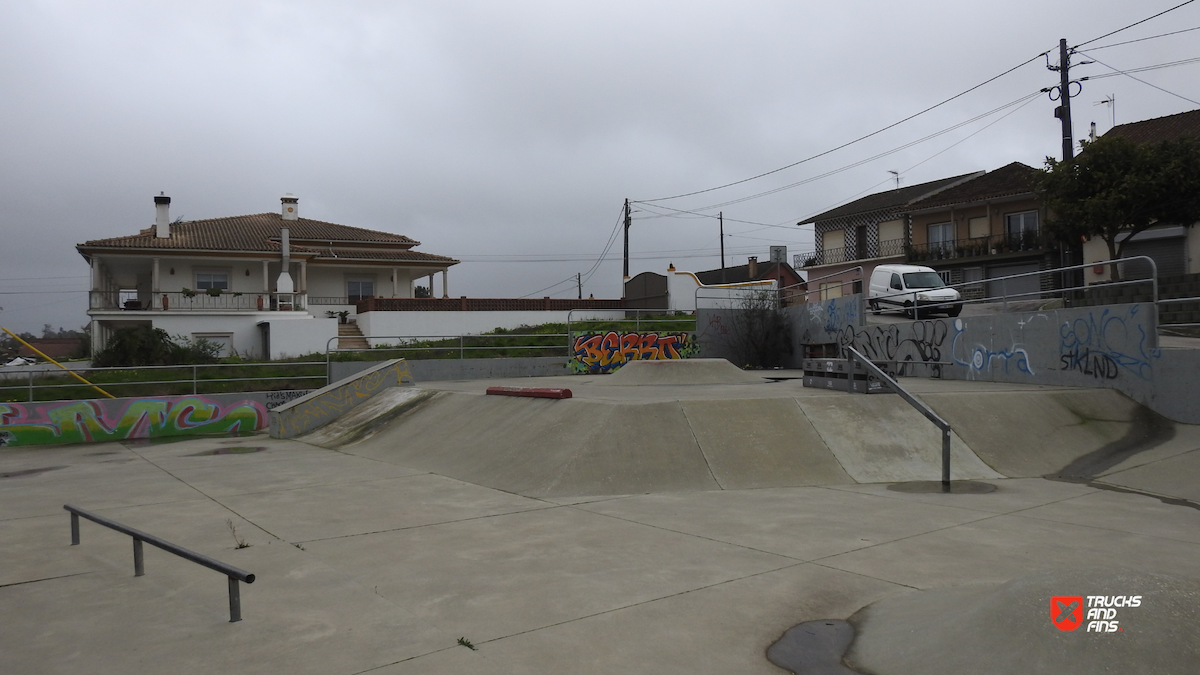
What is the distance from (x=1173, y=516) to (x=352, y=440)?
12.8 metres

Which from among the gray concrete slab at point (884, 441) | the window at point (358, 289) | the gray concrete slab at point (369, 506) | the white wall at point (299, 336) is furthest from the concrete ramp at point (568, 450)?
the window at point (358, 289)

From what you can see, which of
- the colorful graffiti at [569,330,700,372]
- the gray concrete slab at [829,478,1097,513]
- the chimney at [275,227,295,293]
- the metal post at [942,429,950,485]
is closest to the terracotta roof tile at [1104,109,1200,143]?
the colorful graffiti at [569,330,700,372]

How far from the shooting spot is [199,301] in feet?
105

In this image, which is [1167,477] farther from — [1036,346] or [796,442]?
[1036,346]

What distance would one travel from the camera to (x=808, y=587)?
5414 millimetres

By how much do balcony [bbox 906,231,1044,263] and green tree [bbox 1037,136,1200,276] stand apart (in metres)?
11.4

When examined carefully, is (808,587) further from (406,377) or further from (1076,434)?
(406,377)

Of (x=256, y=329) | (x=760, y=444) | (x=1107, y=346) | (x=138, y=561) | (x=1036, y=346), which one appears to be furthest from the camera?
(x=256, y=329)

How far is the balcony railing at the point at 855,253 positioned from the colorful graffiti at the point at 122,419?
3630 centimetres

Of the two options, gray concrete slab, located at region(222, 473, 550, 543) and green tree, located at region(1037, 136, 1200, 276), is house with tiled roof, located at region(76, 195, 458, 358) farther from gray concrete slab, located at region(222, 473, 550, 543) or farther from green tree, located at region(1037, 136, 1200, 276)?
green tree, located at region(1037, 136, 1200, 276)

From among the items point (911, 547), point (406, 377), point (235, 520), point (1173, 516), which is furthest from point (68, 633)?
point (406, 377)

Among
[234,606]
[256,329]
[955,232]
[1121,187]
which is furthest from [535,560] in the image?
[955,232]

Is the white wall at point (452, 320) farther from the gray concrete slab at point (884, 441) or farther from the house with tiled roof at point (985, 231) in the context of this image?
the gray concrete slab at point (884, 441)

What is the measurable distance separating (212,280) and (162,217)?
3730 mm
